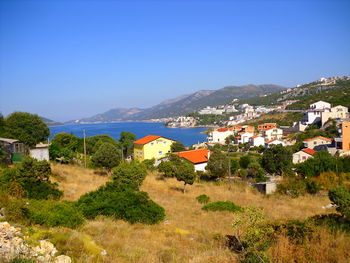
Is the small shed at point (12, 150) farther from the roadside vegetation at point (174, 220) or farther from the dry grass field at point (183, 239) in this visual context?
the dry grass field at point (183, 239)

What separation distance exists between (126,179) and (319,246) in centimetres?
1085

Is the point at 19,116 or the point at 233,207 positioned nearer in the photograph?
the point at 233,207

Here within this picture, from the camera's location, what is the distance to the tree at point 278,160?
23.7 m

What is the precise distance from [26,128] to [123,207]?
1931 centimetres

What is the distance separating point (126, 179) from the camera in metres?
14.6

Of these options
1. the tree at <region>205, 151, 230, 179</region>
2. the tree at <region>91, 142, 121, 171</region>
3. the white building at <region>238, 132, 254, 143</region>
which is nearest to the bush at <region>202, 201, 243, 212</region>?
the tree at <region>91, 142, 121, 171</region>

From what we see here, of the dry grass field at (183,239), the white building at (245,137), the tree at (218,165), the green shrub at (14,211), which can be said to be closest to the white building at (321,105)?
the white building at (245,137)

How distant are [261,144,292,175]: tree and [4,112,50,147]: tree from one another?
20570 millimetres

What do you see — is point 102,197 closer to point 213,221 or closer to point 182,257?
point 213,221

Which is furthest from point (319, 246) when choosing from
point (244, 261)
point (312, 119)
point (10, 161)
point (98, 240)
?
point (312, 119)

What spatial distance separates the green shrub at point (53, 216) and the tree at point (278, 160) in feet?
64.2

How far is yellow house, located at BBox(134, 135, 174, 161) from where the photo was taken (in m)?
37.2

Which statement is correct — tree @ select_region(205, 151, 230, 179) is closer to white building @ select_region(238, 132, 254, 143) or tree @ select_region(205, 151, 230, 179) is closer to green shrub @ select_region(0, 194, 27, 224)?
green shrub @ select_region(0, 194, 27, 224)

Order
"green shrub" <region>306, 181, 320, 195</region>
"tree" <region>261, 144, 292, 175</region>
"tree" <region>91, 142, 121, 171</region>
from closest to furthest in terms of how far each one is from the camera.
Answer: "green shrub" <region>306, 181, 320, 195</region> < "tree" <region>91, 142, 121, 171</region> < "tree" <region>261, 144, 292, 175</region>
